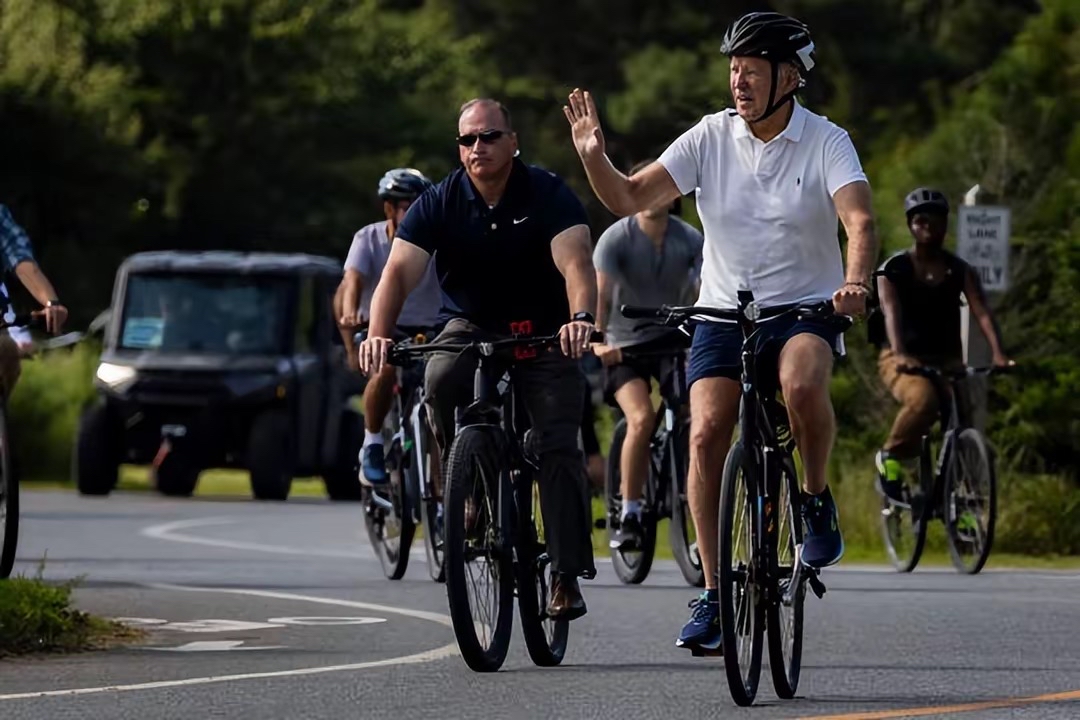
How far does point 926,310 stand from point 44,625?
19.8ft

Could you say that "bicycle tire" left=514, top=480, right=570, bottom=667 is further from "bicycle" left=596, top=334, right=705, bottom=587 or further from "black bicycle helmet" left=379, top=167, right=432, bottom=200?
"black bicycle helmet" left=379, top=167, right=432, bottom=200

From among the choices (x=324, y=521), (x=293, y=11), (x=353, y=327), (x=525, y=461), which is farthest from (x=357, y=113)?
(x=525, y=461)

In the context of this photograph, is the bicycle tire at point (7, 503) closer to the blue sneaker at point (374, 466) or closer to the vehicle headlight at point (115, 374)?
the blue sneaker at point (374, 466)

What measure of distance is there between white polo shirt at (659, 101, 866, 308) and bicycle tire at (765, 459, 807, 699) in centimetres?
58

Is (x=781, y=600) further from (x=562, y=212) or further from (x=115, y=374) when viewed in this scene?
(x=115, y=374)

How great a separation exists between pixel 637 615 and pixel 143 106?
4673 centimetres

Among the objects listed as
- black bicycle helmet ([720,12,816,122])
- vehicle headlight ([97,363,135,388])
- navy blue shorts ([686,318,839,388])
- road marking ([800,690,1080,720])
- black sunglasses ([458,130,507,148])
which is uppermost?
vehicle headlight ([97,363,135,388])

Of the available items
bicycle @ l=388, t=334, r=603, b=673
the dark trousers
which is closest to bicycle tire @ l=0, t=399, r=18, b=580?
the dark trousers

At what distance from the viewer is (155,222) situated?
5859cm

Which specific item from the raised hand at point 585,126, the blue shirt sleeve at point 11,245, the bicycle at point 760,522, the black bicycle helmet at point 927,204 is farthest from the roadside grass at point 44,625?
the black bicycle helmet at point 927,204

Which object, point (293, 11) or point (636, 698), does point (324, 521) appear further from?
point (293, 11)

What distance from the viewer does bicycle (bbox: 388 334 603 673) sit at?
995 centimetres

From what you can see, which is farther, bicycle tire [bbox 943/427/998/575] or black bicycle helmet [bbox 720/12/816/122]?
bicycle tire [bbox 943/427/998/575]

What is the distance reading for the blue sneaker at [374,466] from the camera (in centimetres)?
1517
